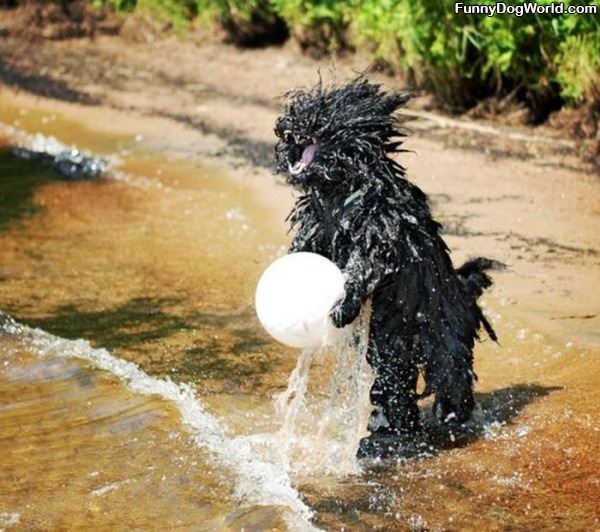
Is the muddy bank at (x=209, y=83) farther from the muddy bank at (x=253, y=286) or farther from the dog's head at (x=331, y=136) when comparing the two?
the dog's head at (x=331, y=136)

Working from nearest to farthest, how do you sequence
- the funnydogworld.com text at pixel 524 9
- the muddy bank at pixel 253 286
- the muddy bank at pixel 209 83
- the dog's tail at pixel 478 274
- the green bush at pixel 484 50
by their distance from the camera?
the muddy bank at pixel 253 286, the dog's tail at pixel 478 274, the funnydogworld.com text at pixel 524 9, the green bush at pixel 484 50, the muddy bank at pixel 209 83

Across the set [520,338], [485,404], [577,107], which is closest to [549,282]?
[520,338]

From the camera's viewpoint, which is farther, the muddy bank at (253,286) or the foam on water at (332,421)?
the foam on water at (332,421)

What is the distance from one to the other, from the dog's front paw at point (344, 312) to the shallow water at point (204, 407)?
70cm

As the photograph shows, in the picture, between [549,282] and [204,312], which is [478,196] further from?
[204,312]

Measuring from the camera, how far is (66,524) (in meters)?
4.59

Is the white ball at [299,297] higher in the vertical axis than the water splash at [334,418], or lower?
higher

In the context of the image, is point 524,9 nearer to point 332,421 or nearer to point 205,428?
point 332,421

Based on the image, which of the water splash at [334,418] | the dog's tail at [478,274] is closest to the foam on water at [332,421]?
the water splash at [334,418]

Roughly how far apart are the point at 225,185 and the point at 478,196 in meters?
2.16

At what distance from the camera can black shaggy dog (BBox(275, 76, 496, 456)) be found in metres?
4.64

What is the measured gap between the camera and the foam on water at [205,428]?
4.65 meters

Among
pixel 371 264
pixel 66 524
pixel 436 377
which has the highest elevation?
pixel 371 264

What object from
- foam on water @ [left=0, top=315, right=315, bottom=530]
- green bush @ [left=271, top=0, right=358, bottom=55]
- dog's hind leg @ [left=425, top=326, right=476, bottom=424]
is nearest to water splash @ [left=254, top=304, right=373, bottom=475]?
foam on water @ [left=0, top=315, right=315, bottom=530]
